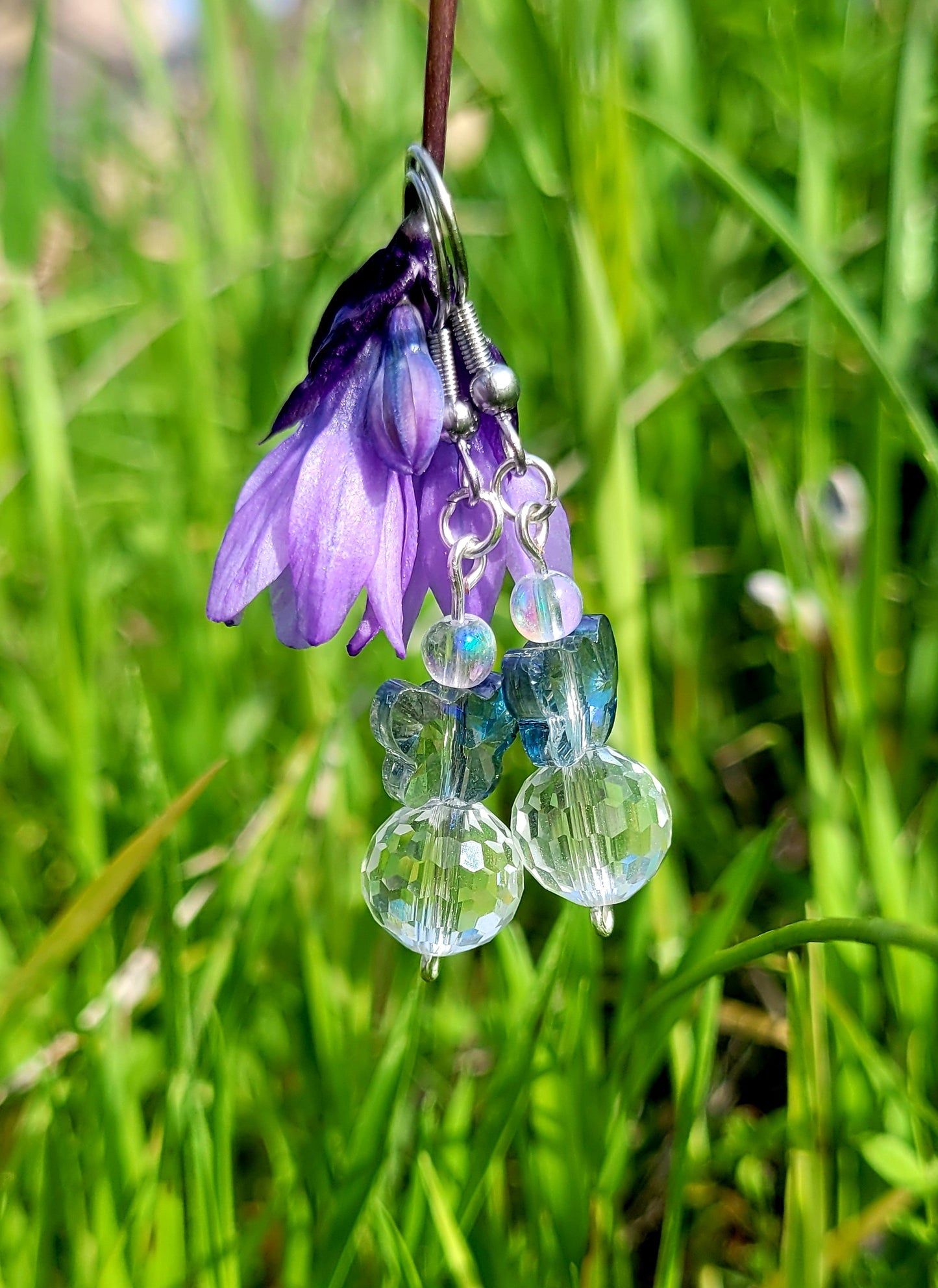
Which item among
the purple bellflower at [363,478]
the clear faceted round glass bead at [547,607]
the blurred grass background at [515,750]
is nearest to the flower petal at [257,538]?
the purple bellflower at [363,478]

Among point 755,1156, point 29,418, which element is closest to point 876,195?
point 29,418

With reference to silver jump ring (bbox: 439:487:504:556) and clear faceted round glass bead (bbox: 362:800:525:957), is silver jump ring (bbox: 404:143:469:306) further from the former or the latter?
clear faceted round glass bead (bbox: 362:800:525:957)

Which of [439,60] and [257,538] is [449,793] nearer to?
[257,538]

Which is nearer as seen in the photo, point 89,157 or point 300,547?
point 300,547

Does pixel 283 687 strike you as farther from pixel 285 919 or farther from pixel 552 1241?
pixel 552 1241

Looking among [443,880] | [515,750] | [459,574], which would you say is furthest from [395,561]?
[515,750]

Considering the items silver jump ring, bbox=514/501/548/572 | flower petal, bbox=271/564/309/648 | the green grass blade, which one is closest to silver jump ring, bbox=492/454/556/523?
silver jump ring, bbox=514/501/548/572

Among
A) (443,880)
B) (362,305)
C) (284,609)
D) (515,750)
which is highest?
(362,305)
